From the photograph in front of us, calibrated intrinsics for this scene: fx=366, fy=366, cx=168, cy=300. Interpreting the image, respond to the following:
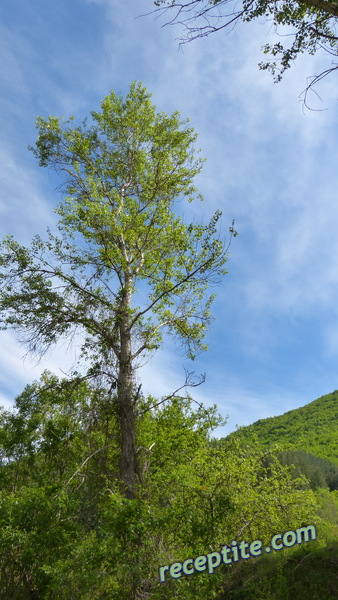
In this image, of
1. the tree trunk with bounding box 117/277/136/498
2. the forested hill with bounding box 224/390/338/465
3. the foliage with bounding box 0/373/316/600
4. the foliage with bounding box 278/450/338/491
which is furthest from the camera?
the forested hill with bounding box 224/390/338/465

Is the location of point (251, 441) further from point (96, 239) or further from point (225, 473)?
point (96, 239)

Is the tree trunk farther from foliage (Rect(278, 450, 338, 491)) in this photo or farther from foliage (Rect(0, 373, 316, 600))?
foliage (Rect(278, 450, 338, 491))

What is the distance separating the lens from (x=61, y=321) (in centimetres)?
850

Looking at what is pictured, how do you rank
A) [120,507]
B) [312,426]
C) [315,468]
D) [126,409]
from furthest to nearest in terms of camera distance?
[312,426] → [315,468] → [126,409] → [120,507]

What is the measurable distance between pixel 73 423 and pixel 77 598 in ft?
13.8

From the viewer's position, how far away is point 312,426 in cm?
8131

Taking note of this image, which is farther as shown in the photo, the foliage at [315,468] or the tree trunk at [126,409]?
the foliage at [315,468]

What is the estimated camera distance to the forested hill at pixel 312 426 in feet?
231

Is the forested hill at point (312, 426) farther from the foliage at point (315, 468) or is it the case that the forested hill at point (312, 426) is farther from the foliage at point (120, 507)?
the foliage at point (120, 507)

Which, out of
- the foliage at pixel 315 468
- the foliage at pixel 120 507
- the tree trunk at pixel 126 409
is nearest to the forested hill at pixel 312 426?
the foliage at pixel 315 468

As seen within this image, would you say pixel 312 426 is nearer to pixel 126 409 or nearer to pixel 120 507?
pixel 126 409

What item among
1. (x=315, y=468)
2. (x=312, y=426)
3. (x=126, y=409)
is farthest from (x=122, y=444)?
(x=312, y=426)

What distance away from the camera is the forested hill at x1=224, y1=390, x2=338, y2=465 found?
70.4 m

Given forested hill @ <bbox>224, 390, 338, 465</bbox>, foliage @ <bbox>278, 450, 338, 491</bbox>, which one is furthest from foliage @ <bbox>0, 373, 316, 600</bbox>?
forested hill @ <bbox>224, 390, 338, 465</bbox>
